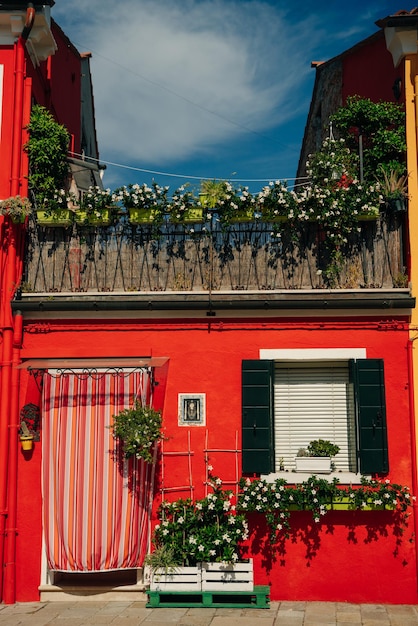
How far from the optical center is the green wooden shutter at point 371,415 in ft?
27.6

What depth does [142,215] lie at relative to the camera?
9.25 m

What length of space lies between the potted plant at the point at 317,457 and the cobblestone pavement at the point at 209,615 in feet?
5.63

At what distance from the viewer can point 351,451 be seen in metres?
8.80

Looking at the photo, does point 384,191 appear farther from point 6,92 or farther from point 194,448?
point 6,92

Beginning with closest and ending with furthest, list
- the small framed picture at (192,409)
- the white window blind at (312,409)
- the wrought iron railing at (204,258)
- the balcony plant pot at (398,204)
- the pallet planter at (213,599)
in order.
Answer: the pallet planter at (213,599)
the small framed picture at (192,409)
the white window blind at (312,409)
the balcony plant pot at (398,204)
the wrought iron railing at (204,258)

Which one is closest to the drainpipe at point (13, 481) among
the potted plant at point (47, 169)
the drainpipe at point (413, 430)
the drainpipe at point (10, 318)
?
the drainpipe at point (10, 318)

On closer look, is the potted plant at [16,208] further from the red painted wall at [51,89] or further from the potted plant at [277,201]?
the potted plant at [277,201]

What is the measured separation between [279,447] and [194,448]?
122 centimetres

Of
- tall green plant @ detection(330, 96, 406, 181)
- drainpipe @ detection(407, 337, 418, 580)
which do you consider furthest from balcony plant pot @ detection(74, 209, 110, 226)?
drainpipe @ detection(407, 337, 418, 580)

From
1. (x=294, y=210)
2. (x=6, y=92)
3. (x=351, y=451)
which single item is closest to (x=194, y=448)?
(x=351, y=451)

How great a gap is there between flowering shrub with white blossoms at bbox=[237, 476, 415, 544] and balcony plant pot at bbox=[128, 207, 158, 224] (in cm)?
404

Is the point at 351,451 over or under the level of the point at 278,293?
under

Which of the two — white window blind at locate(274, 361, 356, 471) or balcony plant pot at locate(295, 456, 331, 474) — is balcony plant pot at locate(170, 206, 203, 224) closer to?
white window blind at locate(274, 361, 356, 471)

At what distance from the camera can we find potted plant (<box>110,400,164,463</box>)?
831 cm
